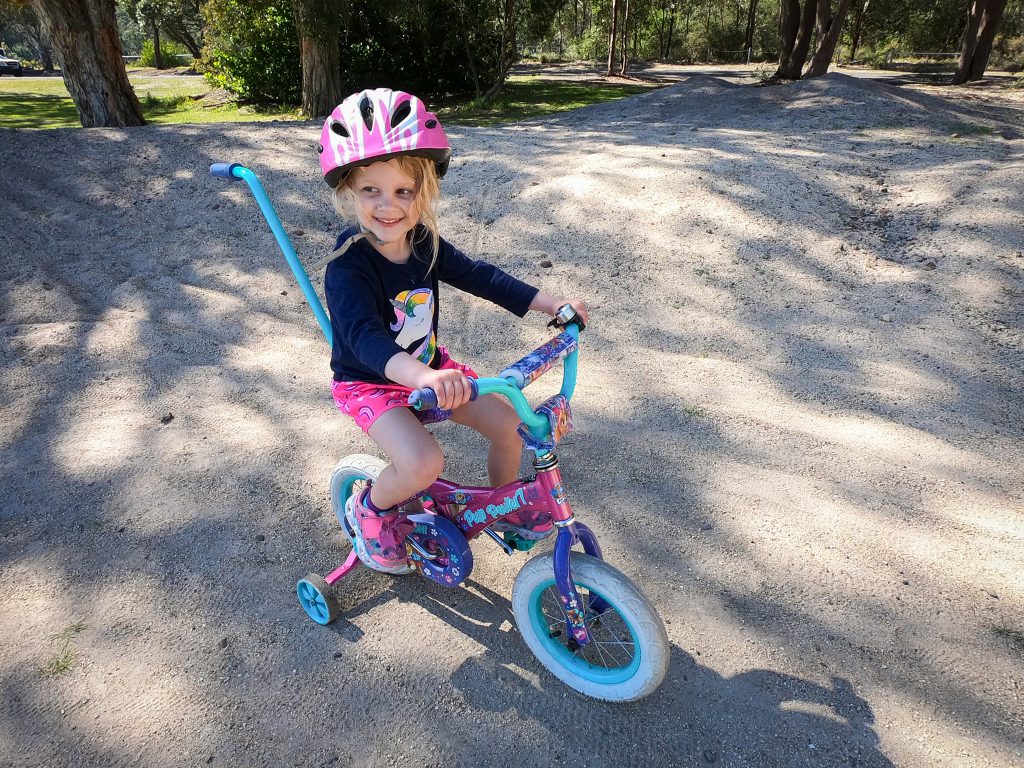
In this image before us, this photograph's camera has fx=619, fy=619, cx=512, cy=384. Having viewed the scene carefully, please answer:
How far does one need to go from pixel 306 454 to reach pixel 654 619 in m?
2.31

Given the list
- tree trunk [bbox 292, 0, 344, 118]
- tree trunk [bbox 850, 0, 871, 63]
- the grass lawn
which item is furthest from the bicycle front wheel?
tree trunk [bbox 850, 0, 871, 63]

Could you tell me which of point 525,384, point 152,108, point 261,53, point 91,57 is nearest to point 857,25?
point 261,53

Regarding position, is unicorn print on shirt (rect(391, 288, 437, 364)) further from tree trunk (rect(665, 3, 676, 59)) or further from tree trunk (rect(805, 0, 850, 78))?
tree trunk (rect(665, 3, 676, 59))

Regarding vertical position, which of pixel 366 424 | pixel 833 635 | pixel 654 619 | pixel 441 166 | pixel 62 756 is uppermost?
pixel 441 166

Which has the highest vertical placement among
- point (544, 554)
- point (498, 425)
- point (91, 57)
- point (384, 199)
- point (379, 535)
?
point (91, 57)

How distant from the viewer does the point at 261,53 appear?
16656 mm

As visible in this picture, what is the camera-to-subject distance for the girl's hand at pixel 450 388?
167 cm

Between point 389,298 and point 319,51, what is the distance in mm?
11689

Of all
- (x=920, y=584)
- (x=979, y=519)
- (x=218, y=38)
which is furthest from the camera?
(x=218, y=38)

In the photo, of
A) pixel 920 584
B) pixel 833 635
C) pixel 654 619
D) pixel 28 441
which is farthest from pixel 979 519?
pixel 28 441

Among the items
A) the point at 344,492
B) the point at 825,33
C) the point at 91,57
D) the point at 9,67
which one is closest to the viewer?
the point at 344,492

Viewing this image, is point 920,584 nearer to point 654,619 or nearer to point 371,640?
point 654,619

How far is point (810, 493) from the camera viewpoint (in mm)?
3090

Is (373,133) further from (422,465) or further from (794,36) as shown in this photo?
(794,36)
